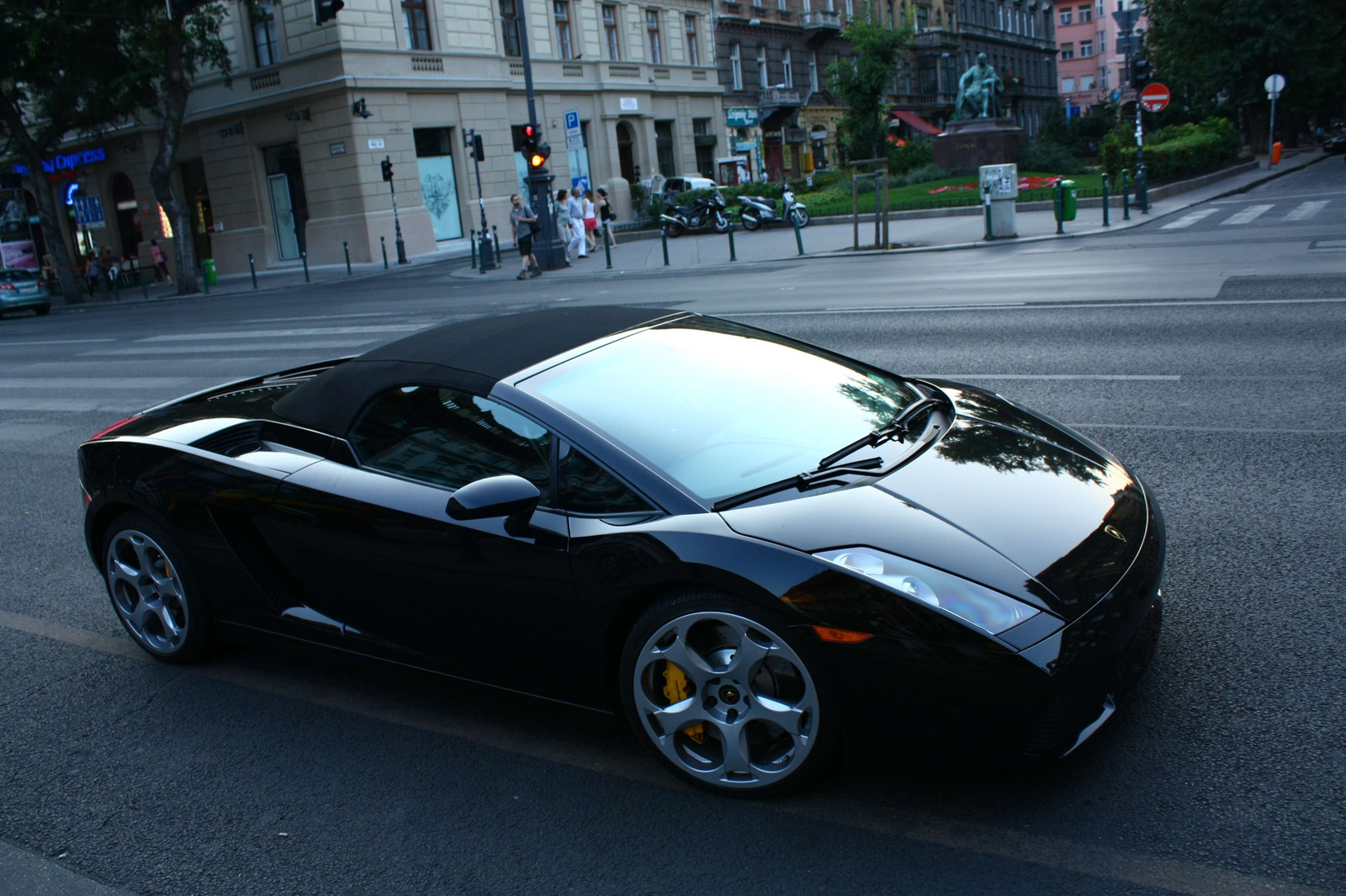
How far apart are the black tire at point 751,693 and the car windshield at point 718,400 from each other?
14.6 inches

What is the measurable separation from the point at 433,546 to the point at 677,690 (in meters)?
0.92

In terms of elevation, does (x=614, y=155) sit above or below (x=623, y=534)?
above

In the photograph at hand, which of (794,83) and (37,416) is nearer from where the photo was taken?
(37,416)

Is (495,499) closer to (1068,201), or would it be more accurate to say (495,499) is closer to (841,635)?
(841,635)

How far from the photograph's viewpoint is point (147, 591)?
4.44 metres

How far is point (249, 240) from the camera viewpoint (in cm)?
3847

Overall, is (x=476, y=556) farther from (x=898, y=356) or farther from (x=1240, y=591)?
(x=898, y=356)

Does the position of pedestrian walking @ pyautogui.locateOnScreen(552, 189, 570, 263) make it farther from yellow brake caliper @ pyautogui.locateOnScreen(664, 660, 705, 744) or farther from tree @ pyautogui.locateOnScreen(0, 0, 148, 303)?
yellow brake caliper @ pyautogui.locateOnScreen(664, 660, 705, 744)

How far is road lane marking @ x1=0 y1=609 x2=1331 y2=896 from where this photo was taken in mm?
2590

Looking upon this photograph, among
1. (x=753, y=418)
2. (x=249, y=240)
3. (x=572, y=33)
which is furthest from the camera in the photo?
(x=572, y=33)

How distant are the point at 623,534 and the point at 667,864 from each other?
2.91 feet

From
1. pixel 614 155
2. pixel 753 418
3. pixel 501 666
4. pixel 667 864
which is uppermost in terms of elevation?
pixel 614 155

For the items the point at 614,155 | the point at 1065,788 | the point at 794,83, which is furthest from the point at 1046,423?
the point at 794,83

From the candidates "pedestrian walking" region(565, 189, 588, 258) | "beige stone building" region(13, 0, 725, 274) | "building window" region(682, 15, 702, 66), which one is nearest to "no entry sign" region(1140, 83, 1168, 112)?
"pedestrian walking" region(565, 189, 588, 258)
